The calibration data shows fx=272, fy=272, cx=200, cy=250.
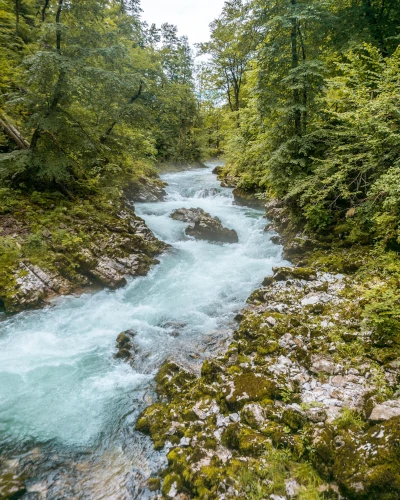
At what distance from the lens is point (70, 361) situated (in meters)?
5.62

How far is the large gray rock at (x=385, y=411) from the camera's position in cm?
297

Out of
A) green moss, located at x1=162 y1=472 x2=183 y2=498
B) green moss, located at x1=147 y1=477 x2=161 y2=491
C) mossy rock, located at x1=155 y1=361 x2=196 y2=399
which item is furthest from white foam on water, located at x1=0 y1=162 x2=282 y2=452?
green moss, located at x1=162 y1=472 x2=183 y2=498

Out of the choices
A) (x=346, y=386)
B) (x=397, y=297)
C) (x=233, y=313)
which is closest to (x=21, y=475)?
(x=346, y=386)

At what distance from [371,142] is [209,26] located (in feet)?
91.3

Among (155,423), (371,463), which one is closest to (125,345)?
(155,423)

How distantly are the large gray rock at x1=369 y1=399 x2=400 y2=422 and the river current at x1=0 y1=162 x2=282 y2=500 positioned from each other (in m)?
2.75

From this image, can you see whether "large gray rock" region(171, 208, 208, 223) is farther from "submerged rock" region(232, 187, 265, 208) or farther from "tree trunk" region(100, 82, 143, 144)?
"tree trunk" region(100, 82, 143, 144)

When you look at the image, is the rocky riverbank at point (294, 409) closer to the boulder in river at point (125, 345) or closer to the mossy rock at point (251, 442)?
the mossy rock at point (251, 442)

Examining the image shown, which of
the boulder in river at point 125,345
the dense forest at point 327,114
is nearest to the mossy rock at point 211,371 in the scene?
the boulder in river at point 125,345

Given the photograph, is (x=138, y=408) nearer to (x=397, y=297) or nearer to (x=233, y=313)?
(x=233, y=313)

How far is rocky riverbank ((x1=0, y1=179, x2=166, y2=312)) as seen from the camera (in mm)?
6952

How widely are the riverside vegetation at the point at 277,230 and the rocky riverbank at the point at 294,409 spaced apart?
2 cm

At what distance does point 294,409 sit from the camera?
355 centimetres

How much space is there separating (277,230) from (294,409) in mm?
8684
